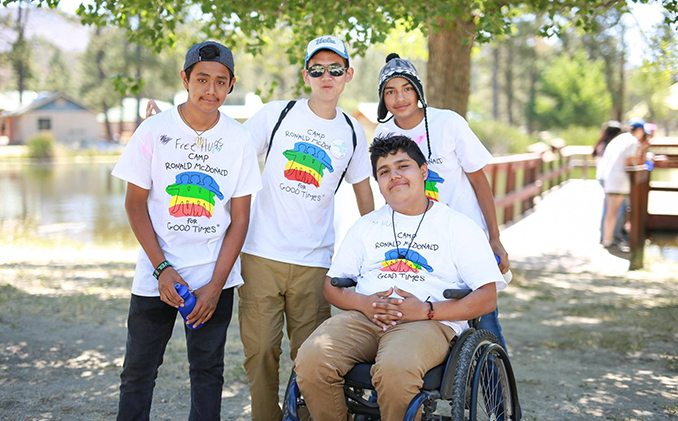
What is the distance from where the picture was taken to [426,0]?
17.1ft

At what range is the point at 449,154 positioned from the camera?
3.48m

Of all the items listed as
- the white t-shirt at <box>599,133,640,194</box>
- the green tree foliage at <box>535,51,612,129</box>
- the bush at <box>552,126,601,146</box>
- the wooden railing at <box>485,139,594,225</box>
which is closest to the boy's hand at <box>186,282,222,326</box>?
the wooden railing at <box>485,139,594,225</box>

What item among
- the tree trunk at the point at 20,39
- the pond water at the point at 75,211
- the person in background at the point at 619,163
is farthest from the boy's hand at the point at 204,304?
the person in background at the point at 619,163

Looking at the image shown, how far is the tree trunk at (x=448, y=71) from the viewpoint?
689 cm

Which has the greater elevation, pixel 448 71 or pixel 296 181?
pixel 448 71

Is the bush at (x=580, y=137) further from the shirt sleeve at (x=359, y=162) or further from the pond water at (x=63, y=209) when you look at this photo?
the shirt sleeve at (x=359, y=162)

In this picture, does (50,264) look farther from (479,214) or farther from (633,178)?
(633,178)

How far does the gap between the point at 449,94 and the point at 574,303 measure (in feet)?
7.99

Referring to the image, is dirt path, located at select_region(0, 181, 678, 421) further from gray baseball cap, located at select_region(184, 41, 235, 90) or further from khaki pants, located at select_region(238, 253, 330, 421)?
gray baseball cap, located at select_region(184, 41, 235, 90)

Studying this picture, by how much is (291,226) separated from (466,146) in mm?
983

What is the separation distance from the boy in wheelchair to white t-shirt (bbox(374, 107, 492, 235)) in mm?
238

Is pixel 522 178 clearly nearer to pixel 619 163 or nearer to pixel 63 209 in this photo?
pixel 619 163

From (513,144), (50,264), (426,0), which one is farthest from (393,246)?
(513,144)

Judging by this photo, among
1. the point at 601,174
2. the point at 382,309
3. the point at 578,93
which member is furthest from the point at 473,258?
the point at 578,93
